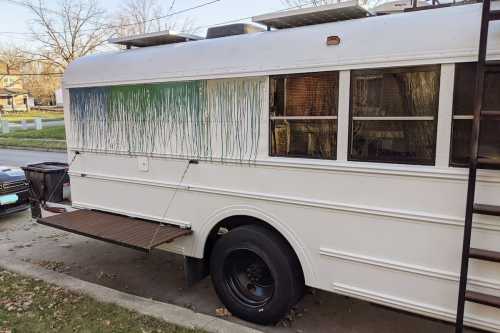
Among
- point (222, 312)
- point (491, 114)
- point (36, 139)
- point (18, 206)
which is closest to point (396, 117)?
point (491, 114)

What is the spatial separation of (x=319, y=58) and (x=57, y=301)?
346 centimetres

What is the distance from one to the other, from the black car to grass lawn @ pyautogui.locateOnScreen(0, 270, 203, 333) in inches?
141

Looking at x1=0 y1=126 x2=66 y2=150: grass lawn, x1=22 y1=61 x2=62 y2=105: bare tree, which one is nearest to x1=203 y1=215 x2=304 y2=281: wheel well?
x1=0 y1=126 x2=66 y2=150: grass lawn

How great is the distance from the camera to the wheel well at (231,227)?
3776 mm

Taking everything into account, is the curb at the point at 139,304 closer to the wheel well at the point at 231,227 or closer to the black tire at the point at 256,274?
the black tire at the point at 256,274

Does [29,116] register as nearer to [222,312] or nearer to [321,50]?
[222,312]

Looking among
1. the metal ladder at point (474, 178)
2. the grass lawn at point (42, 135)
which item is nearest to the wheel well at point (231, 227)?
the metal ladder at point (474, 178)

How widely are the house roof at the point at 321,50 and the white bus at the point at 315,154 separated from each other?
1 cm

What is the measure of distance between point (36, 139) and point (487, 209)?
2441cm

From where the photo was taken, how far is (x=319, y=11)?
11.4ft

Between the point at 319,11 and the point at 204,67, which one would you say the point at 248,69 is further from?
the point at 319,11

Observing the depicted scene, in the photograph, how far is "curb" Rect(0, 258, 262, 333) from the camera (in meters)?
3.50

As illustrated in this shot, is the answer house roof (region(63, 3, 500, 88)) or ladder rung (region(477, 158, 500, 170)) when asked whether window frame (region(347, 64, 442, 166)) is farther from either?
ladder rung (region(477, 158, 500, 170))

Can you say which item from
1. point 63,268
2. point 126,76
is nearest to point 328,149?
point 126,76
